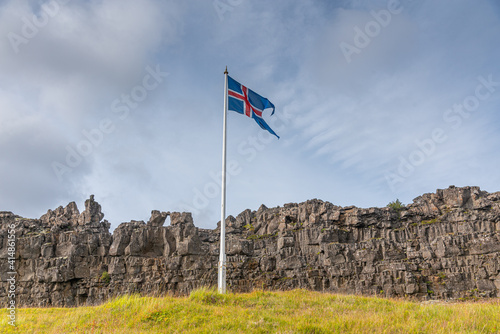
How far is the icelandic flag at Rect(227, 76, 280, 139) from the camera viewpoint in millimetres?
23078

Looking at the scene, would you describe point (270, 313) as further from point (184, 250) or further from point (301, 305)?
point (184, 250)

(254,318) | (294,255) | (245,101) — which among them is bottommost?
(254,318)

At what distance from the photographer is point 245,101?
23531 millimetres

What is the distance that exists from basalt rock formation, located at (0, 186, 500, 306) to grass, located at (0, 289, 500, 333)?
23.7 m

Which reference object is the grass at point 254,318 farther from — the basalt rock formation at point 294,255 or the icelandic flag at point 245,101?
the basalt rock formation at point 294,255

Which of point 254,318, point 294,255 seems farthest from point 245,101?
point 294,255

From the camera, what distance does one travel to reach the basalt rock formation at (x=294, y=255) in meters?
39.0

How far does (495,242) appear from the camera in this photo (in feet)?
128

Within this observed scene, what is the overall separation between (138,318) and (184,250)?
2941 cm

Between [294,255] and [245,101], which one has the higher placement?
[245,101]

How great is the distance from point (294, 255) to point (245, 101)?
980 inches

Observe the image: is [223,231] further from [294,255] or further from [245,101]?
[294,255]

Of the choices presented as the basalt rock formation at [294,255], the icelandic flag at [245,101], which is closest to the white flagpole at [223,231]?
the icelandic flag at [245,101]

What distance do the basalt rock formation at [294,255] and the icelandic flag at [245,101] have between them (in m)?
23.2
